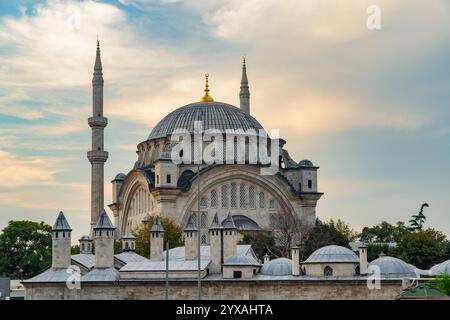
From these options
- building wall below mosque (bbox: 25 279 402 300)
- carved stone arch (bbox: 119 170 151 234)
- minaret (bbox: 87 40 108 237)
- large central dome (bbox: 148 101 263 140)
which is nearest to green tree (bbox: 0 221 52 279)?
minaret (bbox: 87 40 108 237)

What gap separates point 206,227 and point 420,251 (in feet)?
46.7

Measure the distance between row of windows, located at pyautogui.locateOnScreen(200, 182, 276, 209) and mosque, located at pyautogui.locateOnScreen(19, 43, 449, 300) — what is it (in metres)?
0.07

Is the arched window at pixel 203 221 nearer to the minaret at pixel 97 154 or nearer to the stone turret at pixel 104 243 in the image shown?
the minaret at pixel 97 154

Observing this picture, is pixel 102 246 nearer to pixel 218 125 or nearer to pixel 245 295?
pixel 245 295

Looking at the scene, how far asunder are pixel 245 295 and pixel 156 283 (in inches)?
153

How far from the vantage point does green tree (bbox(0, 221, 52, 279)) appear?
55000 millimetres

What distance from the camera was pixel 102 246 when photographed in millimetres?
38281

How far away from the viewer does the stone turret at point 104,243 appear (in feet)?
A: 125

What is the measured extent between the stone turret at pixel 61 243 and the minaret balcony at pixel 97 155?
20.3m

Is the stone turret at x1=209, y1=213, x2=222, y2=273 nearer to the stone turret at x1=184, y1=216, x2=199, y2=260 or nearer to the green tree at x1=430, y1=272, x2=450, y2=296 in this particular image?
the stone turret at x1=184, y1=216, x2=199, y2=260

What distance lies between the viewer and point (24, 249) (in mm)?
56188

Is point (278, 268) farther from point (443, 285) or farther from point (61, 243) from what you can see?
point (61, 243)

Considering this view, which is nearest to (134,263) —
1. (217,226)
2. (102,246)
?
(102,246)

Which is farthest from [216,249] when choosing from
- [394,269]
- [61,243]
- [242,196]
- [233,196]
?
[242,196]
